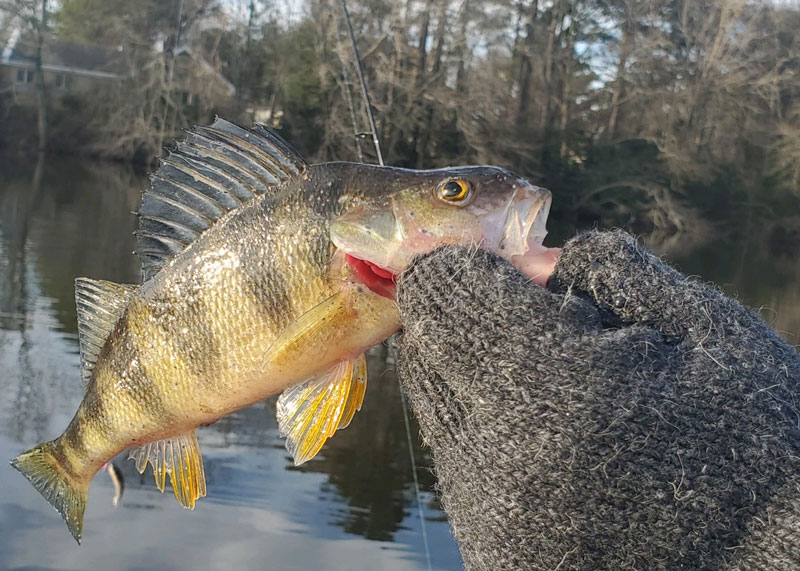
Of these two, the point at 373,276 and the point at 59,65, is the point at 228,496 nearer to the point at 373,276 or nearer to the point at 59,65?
the point at 373,276

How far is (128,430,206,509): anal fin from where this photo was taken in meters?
2.10

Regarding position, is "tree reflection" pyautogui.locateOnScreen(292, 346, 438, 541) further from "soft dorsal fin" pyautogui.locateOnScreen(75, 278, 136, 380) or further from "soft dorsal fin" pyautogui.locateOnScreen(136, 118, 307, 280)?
"soft dorsal fin" pyautogui.locateOnScreen(136, 118, 307, 280)

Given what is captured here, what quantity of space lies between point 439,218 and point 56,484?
143cm

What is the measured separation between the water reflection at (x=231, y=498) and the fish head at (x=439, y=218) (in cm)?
395

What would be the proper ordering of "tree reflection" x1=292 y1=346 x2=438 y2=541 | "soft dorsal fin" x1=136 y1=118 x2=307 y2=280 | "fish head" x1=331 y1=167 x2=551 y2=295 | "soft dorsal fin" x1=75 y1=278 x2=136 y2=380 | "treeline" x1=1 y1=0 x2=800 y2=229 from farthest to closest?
"treeline" x1=1 y1=0 x2=800 y2=229 < "tree reflection" x1=292 y1=346 x2=438 y2=541 < "soft dorsal fin" x1=75 y1=278 x2=136 y2=380 < "soft dorsal fin" x1=136 y1=118 x2=307 y2=280 < "fish head" x1=331 y1=167 x2=551 y2=295

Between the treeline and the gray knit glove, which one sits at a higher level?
the treeline

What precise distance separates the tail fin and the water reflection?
296 cm

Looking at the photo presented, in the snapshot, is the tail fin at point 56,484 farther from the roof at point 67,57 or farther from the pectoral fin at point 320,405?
the roof at point 67,57

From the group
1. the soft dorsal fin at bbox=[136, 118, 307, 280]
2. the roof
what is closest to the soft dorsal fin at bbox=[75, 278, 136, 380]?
the soft dorsal fin at bbox=[136, 118, 307, 280]

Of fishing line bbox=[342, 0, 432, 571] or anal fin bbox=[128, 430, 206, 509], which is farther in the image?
fishing line bbox=[342, 0, 432, 571]

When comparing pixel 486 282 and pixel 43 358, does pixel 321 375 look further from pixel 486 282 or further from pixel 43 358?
pixel 43 358

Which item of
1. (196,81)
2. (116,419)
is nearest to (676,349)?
(116,419)

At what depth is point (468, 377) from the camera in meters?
1.49

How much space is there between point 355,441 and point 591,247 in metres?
5.90
